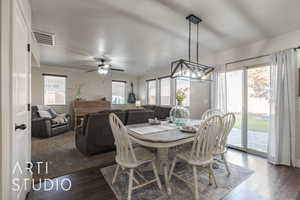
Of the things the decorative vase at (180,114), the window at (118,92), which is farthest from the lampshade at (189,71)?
the window at (118,92)

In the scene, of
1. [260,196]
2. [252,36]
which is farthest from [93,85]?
[260,196]

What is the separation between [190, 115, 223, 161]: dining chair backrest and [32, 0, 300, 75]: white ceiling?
156 cm

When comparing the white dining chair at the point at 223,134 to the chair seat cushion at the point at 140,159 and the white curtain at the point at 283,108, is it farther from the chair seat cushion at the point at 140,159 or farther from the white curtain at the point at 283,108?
the white curtain at the point at 283,108

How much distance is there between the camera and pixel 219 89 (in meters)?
3.75

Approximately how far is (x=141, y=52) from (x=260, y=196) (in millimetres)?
3775

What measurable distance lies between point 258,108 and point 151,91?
14.8 ft

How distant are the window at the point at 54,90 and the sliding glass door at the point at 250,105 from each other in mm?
6121

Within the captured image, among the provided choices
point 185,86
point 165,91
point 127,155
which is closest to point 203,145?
point 127,155

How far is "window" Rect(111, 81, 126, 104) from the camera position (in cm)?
723

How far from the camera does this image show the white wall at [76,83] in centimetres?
541

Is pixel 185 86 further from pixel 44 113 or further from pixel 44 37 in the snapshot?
pixel 44 113

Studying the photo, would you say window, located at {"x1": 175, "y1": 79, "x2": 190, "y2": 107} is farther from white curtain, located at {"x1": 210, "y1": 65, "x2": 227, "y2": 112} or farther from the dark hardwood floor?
the dark hardwood floor

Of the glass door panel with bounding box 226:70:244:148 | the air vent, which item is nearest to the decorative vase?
the glass door panel with bounding box 226:70:244:148

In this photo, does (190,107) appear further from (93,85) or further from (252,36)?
(93,85)
